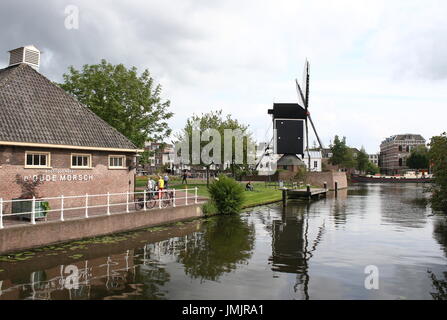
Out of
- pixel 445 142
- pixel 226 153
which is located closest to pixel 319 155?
pixel 226 153

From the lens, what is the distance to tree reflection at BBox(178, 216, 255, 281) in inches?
477

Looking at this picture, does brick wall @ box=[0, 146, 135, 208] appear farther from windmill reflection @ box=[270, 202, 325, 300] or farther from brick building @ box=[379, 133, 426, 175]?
brick building @ box=[379, 133, 426, 175]

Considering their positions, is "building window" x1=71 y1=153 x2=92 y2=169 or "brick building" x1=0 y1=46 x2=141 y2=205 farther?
"building window" x1=71 y1=153 x2=92 y2=169

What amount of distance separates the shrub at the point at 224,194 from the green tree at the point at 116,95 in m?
11.3

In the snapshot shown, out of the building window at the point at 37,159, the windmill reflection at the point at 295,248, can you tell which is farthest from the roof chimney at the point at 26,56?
the windmill reflection at the point at 295,248

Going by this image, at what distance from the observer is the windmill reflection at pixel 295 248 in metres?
11.7

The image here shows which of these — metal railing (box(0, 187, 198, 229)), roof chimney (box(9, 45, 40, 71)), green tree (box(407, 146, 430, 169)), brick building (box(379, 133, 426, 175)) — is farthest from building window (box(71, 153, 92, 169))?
brick building (box(379, 133, 426, 175))

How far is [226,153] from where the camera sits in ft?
A: 151

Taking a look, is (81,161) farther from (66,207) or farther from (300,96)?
(300,96)

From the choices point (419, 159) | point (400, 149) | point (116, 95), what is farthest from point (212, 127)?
point (400, 149)

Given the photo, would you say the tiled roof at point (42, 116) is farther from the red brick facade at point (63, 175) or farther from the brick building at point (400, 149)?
the brick building at point (400, 149)

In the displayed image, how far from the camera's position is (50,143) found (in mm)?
18281

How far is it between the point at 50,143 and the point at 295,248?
12.9 metres
